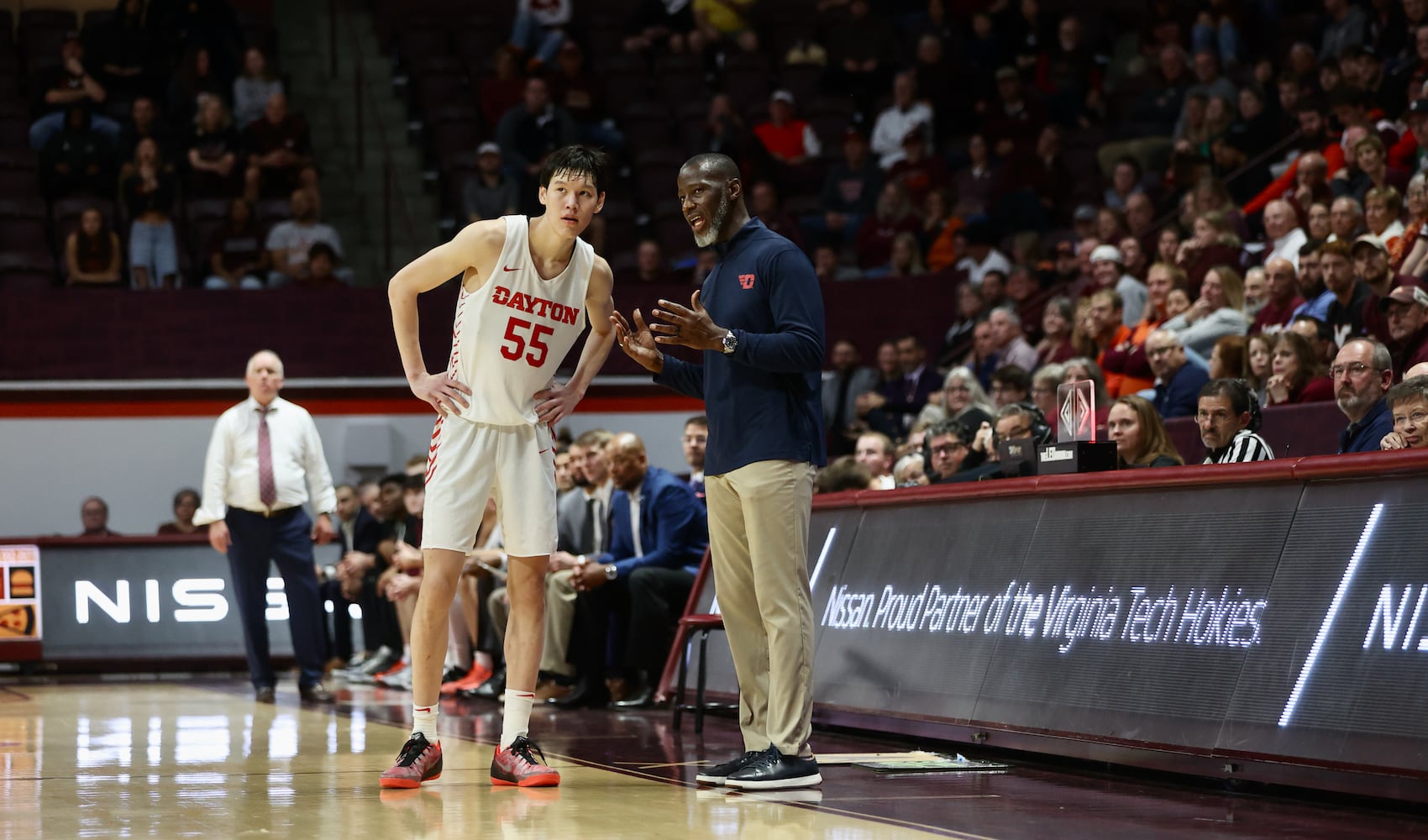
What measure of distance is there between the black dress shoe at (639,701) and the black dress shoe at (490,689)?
2.69 ft

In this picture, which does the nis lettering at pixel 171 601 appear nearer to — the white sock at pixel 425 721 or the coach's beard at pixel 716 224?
the white sock at pixel 425 721

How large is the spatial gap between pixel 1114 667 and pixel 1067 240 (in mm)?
9107

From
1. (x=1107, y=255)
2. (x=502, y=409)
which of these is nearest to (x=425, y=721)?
(x=502, y=409)

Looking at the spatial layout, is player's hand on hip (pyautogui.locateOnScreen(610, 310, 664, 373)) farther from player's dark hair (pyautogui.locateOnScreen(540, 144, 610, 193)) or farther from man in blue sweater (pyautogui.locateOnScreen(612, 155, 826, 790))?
player's dark hair (pyautogui.locateOnScreen(540, 144, 610, 193))

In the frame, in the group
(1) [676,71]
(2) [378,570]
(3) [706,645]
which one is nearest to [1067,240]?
(1) [676,71]

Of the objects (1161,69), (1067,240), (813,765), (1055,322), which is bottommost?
(813,765)

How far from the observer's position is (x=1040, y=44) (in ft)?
55.3

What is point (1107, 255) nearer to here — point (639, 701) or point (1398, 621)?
point (639, 701)

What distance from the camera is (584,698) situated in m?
8.95

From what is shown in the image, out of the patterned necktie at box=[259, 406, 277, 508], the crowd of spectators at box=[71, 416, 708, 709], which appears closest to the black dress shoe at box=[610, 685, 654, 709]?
the crowd of spectators at box=[71, 416, 708, 709]

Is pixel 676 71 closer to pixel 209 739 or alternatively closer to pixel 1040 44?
pixel 1040 44

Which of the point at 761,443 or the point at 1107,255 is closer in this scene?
the point at 761,443

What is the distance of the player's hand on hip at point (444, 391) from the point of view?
5336 millimetres

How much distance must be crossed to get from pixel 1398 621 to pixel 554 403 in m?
2.57
